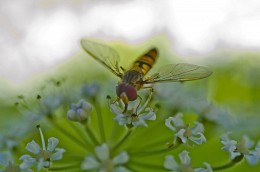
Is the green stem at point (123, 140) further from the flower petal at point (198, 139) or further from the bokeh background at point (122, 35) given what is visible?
the bokeh background at point (122, 35)

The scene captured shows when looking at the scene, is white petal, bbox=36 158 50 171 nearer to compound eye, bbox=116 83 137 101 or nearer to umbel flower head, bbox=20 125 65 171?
umbel flower head, bbox=20 125 65 171

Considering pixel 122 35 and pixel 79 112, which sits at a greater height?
pixel 122 35

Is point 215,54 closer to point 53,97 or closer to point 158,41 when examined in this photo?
point 158,41

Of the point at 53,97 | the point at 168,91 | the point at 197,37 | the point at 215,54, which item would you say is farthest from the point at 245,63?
the point at 53,97

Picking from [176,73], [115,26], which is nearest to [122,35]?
[115,26]

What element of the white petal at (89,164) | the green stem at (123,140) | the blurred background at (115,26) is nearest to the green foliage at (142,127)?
the green stem at (123,140)

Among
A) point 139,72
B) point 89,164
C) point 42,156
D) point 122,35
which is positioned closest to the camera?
point 89,164

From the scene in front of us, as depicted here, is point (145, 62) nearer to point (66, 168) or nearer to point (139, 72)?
point (139, 72)
